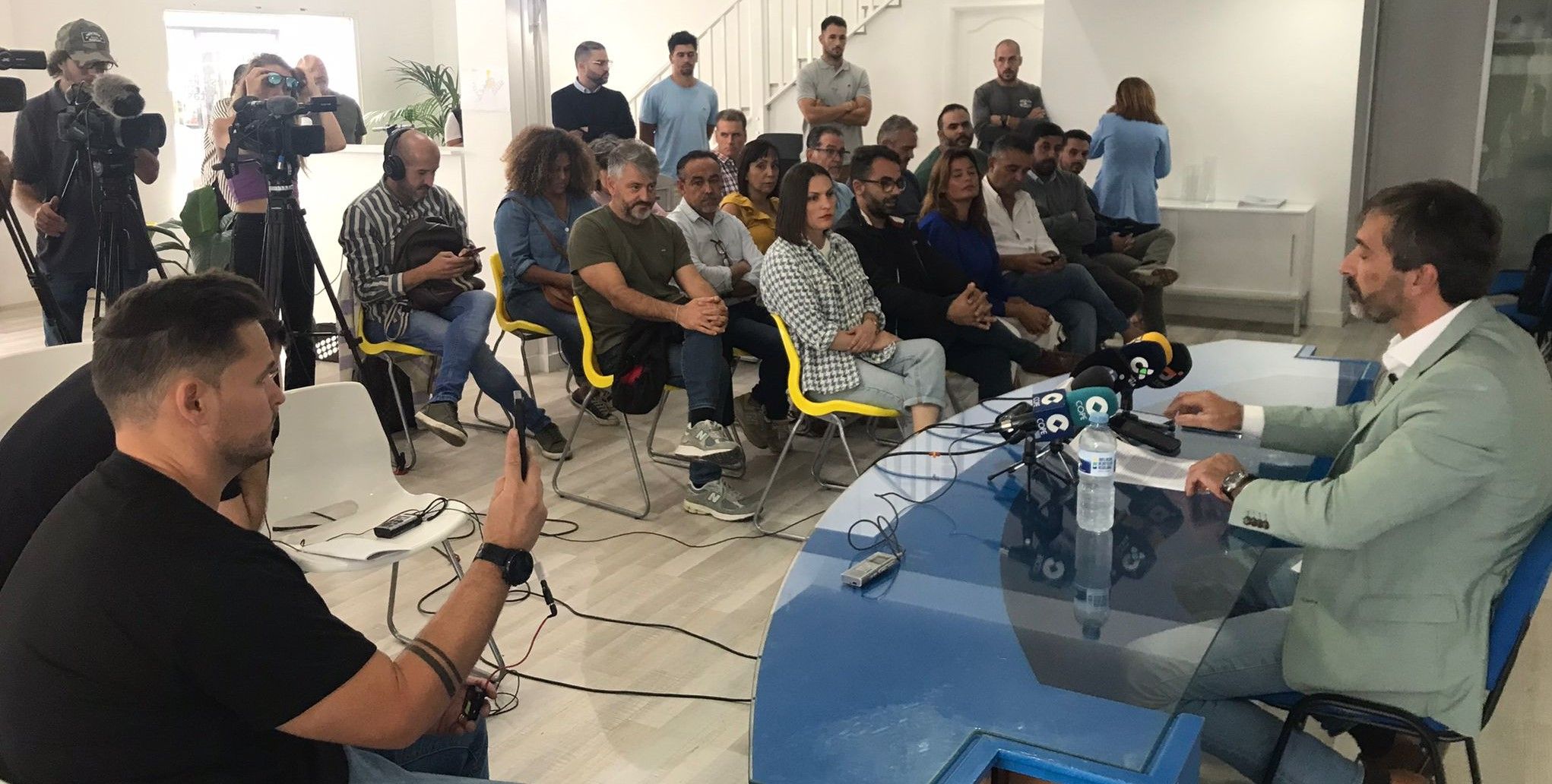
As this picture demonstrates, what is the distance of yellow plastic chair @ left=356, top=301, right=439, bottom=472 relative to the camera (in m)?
4.90

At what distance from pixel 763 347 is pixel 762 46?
562 cm

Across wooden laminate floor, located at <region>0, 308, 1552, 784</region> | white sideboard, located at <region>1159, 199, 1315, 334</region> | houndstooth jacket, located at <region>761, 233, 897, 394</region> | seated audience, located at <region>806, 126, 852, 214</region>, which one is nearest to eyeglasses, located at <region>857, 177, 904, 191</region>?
houndstooth jacket, located at <region>761, 233, 897, 394</region>

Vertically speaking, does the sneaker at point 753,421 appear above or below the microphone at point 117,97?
below

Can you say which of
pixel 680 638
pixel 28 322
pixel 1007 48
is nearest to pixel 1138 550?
pixel 680 638

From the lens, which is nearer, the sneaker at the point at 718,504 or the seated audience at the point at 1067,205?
the sneaker at the point at 718,504

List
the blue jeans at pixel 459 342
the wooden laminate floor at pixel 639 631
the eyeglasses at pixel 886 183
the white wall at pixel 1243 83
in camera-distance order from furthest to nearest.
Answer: the white wall at pixel 1243 83, the blue jeans at pixel 459 342, the eyeglasses at pixel 886 183, the wooden laminate floor at pixel 639 631

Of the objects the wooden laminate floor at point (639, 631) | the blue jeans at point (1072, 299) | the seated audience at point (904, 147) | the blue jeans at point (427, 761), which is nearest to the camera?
the blue jeans at point (427, 761)

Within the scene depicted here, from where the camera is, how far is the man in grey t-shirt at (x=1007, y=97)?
8070 millimetres

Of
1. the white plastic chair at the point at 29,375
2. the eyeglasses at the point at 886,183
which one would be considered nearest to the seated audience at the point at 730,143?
the eyeglasses at the point at 886,183

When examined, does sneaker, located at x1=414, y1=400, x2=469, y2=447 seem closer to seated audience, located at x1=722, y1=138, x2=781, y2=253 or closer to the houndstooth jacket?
the houndstooth jacket

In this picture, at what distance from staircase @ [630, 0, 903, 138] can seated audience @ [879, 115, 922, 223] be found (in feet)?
10.3

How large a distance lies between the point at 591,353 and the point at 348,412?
1418mm

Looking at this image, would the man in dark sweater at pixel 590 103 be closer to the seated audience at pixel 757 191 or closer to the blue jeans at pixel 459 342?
the seated audience at pixel 757 191

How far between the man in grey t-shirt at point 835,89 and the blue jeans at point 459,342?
3398 mm
